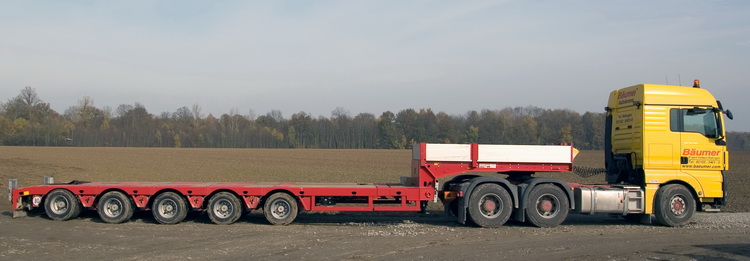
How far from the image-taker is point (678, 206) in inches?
526

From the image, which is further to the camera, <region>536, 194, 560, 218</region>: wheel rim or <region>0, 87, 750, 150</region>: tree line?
<region>0, 87, 750, 150</region>: tree line

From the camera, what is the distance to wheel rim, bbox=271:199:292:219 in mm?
13141

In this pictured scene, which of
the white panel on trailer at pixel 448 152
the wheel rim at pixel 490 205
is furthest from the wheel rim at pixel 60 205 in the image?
the wheel rim at pixel 490 205

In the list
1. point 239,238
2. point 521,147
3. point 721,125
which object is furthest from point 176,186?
point 721,125

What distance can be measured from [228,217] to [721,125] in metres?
11.4

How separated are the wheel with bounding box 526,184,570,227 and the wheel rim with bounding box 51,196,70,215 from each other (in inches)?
412

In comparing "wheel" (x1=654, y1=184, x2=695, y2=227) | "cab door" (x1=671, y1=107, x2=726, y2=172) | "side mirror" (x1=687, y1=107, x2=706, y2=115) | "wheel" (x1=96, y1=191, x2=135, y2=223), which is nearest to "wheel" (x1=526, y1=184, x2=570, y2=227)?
"wheel" (x1=654, y1=184, x2=695, y2=227)

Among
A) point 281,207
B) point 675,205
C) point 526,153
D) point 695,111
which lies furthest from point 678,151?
point 281,207

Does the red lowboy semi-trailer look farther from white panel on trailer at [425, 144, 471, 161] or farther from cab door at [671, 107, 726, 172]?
cab door at [671, 107, 726, 172]

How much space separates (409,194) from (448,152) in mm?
1284

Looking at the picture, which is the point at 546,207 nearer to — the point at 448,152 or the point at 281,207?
the point at 448,152

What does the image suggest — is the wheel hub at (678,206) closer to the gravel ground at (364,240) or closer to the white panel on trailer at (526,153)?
the gravel ground at (364,240)

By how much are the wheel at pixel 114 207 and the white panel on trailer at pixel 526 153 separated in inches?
315

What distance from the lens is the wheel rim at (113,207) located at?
13.3 m
